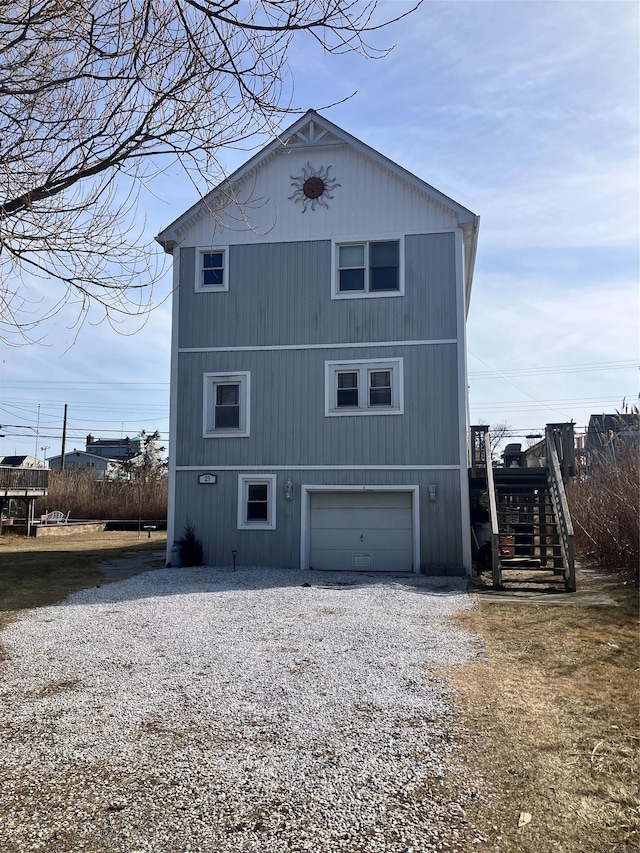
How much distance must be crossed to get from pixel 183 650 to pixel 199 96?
5.57 meters

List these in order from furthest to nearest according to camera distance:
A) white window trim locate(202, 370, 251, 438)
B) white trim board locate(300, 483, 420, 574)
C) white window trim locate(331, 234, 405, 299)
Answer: white window trim locate(202, 370, 251, 438) → white window trim locate(331, 234, 405, 299) → white trim board locate(300, 483, 420, 574)

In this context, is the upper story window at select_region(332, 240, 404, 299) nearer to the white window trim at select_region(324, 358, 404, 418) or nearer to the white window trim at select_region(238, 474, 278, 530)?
the white window trim at select_region(324, 358, 404, 418)

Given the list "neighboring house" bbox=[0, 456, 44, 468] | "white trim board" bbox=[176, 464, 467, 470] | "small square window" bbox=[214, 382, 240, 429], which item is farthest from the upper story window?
"neighboring house" bbox=[0, 456, 44, 468]

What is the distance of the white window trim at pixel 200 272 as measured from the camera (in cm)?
1656

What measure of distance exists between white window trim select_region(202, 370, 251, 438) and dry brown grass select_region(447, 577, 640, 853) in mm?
8263

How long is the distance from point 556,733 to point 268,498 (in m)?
11.0

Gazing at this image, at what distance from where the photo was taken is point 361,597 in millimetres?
11438

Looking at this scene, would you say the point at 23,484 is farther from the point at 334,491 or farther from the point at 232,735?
the point at 232,735

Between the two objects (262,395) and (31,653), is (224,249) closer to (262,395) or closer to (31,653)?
(262,395)

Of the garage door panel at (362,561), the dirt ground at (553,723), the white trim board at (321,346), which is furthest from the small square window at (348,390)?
the dirt ground at (553,723)

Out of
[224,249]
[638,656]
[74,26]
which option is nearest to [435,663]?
[638,656]

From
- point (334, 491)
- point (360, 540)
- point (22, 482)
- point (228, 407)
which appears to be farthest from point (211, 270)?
point (22, 482)

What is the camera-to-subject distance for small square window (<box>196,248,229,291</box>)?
54.7ft

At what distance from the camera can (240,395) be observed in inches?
640
